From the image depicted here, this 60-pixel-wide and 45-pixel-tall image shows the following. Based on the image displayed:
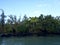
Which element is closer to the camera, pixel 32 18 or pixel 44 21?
pixel 44 21

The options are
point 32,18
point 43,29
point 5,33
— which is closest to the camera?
point 5,33

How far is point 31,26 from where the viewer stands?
44.8 metres

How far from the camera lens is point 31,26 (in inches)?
1763

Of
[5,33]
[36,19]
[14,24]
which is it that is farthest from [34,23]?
[5,33]

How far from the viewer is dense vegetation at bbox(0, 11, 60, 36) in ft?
141

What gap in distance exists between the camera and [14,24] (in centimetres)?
4506

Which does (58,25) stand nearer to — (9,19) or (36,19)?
(36,19)

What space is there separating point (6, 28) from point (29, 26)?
17.5 ft

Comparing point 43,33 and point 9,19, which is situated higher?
point 9,19

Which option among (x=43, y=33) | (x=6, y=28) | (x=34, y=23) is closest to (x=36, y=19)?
(x=34, y=23)

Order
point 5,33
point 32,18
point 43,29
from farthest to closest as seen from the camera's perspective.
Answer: point 32,18, point 43,29, point 5,33

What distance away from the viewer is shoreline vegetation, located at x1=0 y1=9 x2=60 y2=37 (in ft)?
141

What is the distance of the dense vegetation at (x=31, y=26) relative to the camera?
4297 cm

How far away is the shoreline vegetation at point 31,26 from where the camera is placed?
1692 inches
